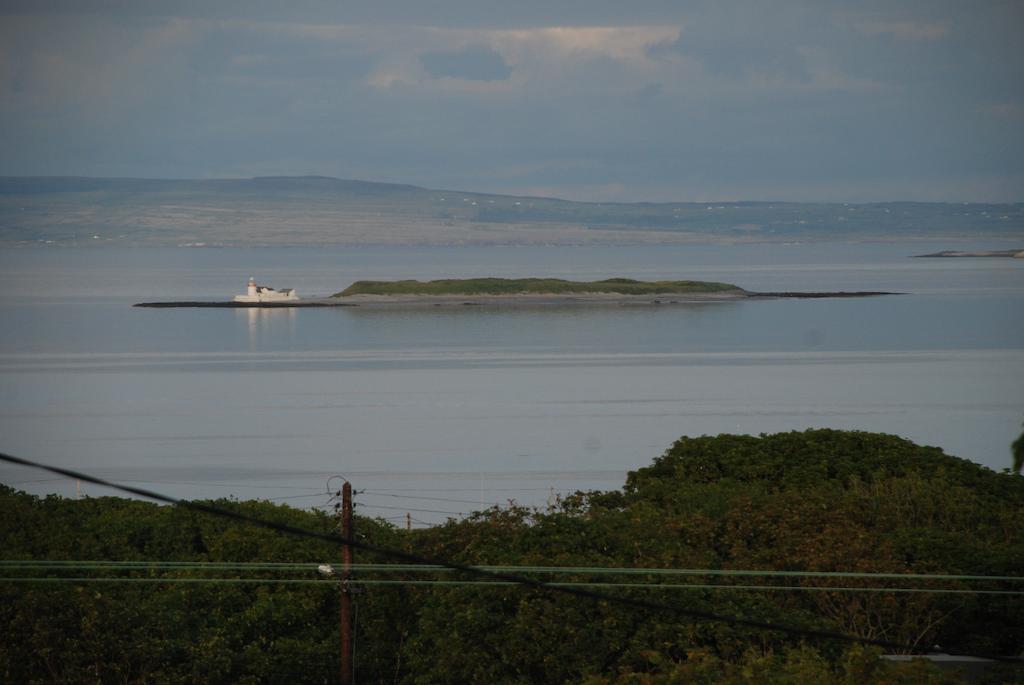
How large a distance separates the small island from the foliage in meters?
127

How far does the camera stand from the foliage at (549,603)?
1659 centimetres

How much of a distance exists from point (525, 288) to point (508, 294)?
10.5ft

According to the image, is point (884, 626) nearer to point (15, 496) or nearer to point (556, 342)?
point (15, 496)

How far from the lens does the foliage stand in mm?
16594

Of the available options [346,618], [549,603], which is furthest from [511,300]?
[549,603]

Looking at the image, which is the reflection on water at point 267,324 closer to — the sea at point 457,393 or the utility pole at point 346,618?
the sea at point 457,393

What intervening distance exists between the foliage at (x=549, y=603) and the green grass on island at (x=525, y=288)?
134 m

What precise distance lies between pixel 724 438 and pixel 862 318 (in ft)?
340

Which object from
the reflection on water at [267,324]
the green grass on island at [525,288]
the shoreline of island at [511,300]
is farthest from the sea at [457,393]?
the green grass on island at [525,288]

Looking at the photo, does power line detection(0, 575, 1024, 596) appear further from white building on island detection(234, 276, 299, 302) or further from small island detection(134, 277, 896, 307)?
white building on island detection(234, 276, 299, 302)

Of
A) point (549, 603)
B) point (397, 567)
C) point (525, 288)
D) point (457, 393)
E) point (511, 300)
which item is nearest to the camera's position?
point (549, 603)

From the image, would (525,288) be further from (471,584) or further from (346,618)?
(471,584)

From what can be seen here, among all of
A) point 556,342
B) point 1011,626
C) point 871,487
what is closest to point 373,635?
point 1011,626

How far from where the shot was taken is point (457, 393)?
237 ft
